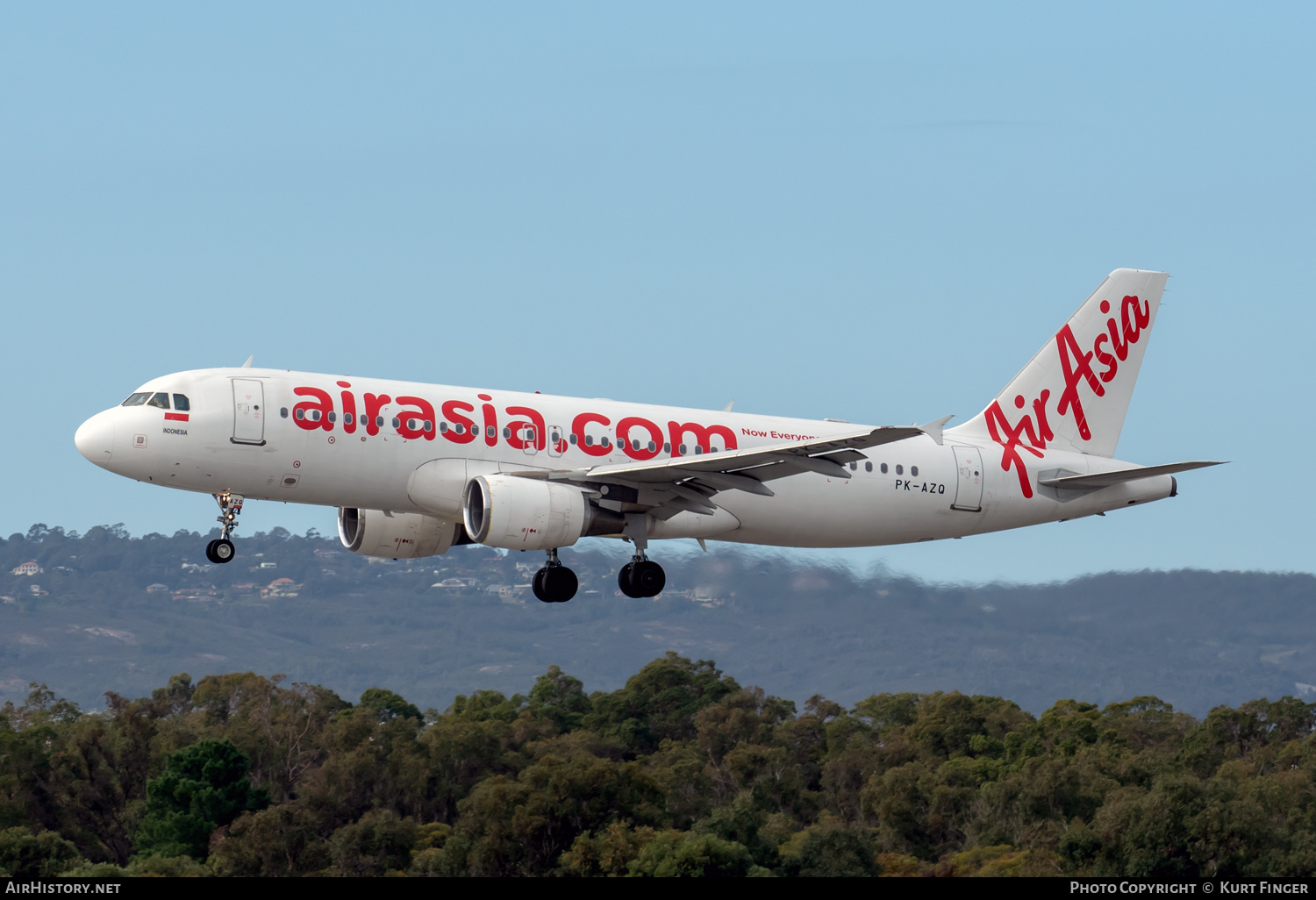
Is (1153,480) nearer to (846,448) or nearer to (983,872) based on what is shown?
(846,448)

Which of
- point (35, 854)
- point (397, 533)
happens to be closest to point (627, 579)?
point (397, 533)

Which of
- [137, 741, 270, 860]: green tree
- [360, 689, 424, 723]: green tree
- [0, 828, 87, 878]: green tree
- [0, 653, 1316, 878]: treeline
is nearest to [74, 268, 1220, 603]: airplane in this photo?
[0, 653, 1316, 878]: treeline

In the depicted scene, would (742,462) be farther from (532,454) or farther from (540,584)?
(540,584)

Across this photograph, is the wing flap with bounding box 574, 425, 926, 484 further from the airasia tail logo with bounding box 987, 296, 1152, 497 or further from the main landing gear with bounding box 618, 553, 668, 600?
the airasia tail logo with bounding box 987, 296, 1152, 497

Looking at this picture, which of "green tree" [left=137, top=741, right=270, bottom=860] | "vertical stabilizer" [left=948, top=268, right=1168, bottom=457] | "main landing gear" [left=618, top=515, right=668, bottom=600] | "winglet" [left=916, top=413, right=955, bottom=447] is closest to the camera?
"winglet" [left=916, top=413, right=955, bottom=447]

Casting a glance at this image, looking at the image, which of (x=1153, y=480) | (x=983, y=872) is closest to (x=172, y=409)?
(x=1153, y=480)

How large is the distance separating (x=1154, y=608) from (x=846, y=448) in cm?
10757

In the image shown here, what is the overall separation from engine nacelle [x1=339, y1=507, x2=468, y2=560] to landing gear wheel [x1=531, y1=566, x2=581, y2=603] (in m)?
2.57

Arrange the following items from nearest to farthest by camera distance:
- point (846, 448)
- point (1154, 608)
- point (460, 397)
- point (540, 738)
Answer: point (846, 448) < point (460, 397) < point (540, 738) < point (1154, 608)

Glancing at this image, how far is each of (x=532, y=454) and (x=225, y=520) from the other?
7.42 metres

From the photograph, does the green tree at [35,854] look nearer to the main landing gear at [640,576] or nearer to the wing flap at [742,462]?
the main landing gear at [640,576]

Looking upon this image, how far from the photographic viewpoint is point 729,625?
182m

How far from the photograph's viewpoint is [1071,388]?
49.1 m

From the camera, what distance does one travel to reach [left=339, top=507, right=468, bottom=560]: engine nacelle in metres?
44.0
